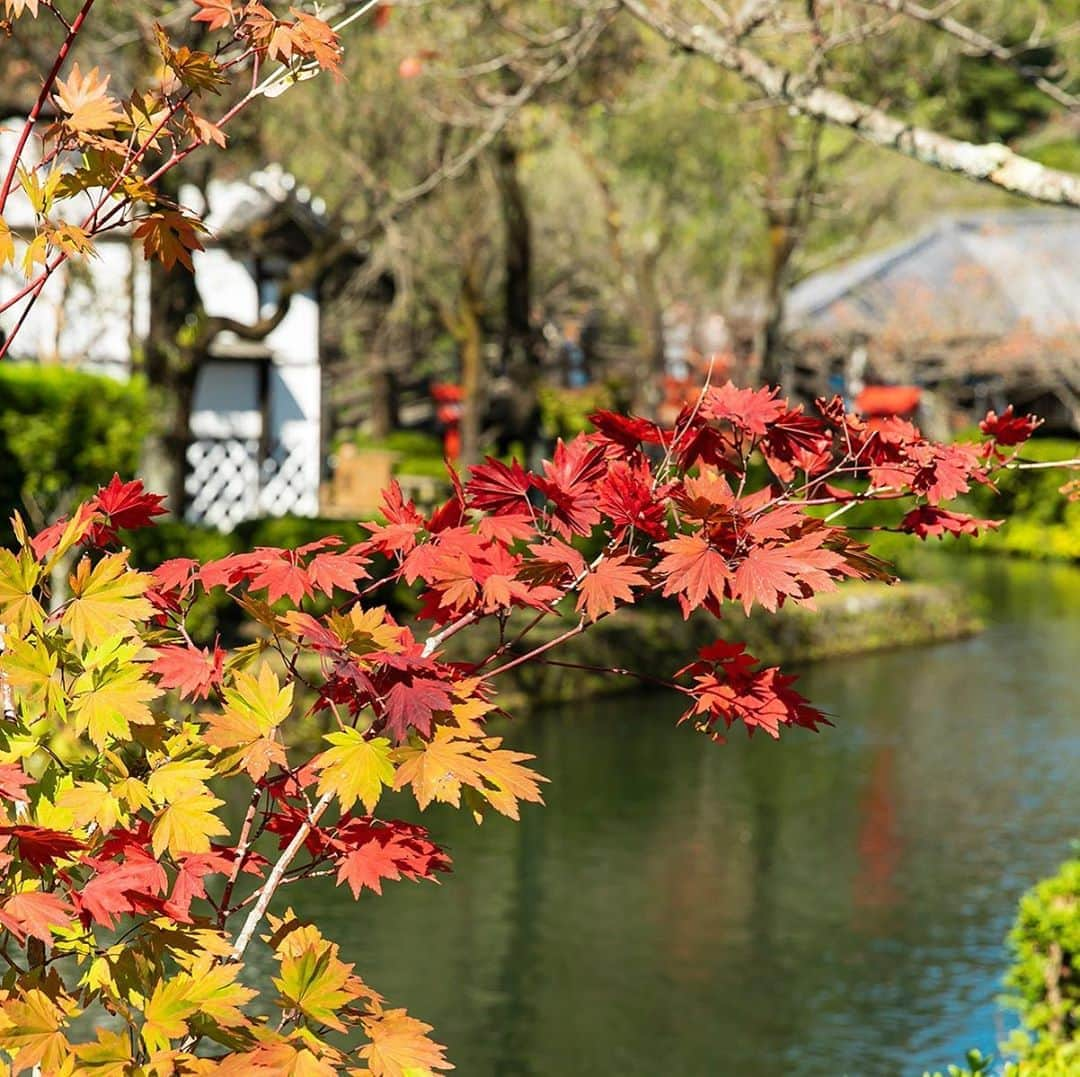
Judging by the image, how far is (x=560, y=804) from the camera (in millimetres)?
12891

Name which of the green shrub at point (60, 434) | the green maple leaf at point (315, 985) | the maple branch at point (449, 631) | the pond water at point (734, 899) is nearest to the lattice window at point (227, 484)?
the green shrub at point (60, 434)

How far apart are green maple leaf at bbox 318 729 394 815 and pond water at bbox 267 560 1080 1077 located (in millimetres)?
5048

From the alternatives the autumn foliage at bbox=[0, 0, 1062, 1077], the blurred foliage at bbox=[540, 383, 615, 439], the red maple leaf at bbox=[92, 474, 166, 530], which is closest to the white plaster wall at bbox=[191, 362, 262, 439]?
the blurred foliage at bbox=[540, 383, 615, 439]

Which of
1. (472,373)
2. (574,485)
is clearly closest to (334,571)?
(574,485)

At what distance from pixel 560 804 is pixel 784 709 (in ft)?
31.9

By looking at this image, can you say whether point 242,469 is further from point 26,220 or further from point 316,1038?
point 316,1038

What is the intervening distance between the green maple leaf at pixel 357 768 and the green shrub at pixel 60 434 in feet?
41.4

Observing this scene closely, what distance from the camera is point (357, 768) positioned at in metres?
2.90

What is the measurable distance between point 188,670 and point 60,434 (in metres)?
12.7

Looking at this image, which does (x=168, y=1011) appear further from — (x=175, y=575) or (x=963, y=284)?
(x=963, y=284)

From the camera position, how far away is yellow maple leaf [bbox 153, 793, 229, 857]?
300 centimetres

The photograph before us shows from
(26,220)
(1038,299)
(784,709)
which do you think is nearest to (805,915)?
(784,709)

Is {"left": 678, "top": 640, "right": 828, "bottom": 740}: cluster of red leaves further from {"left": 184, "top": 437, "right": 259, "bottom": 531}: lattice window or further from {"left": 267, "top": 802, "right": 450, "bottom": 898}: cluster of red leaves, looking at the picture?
{"left": 184, "top": 437, "right": 259, "bottom": 531}: lattice window

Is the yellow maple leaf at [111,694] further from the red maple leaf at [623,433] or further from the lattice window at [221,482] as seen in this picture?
the lattice window at [221,482]
